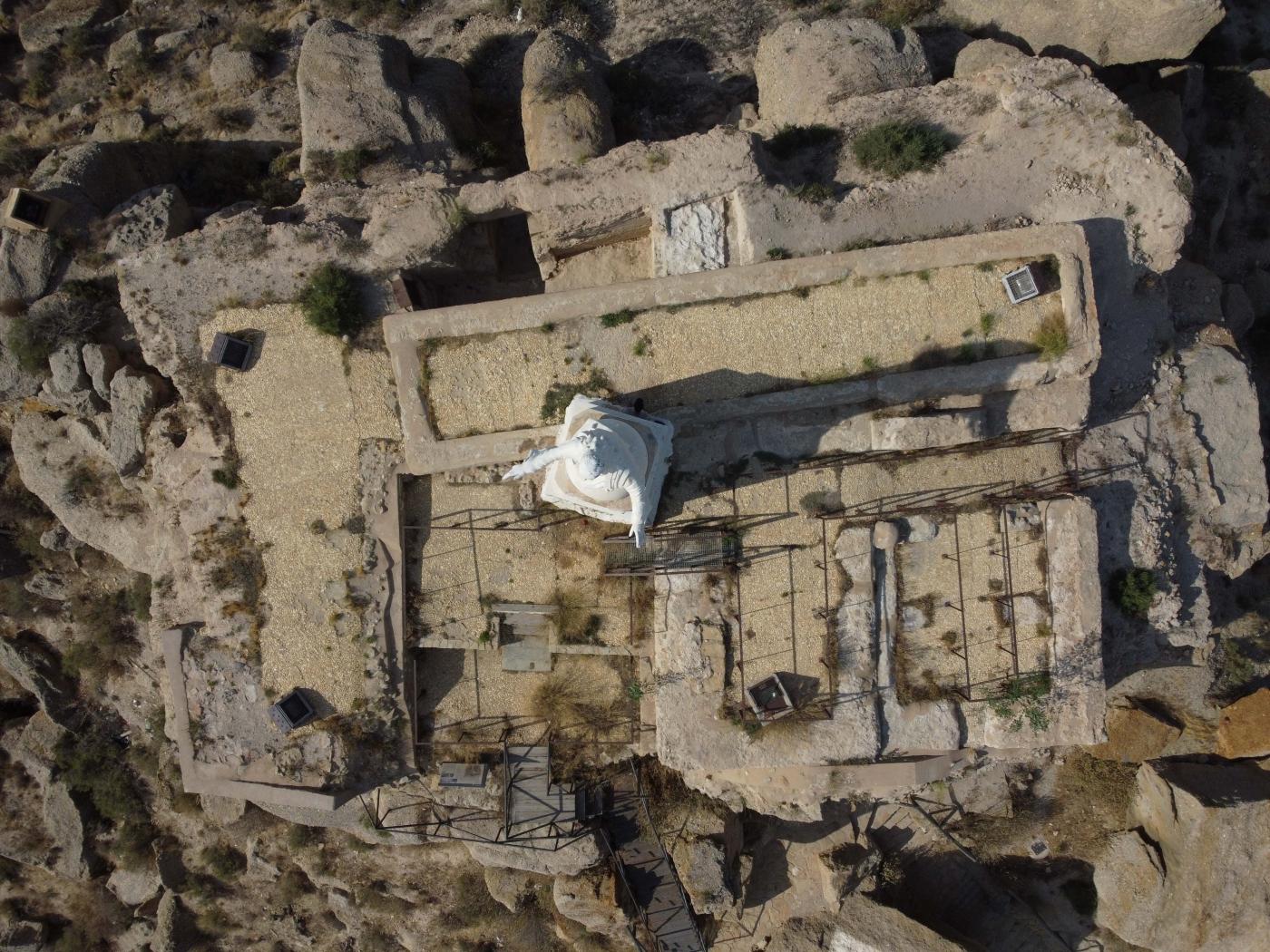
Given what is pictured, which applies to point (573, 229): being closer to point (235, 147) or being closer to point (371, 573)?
point (371, 573)

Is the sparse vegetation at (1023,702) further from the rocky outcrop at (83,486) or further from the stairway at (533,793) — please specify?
the rocky outcrop at (83,486)

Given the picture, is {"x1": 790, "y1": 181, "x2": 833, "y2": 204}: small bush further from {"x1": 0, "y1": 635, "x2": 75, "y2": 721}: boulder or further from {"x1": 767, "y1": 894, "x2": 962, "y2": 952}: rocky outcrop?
{"x1": 0, "y1": 635, "x2": 75, "y2": 721}: boulder

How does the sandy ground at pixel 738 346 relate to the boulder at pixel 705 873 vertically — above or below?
above

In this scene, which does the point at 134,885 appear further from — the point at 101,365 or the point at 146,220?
the point at 146,220

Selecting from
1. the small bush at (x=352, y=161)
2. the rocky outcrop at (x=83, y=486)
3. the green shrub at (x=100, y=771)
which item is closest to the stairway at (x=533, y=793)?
the rocky outcrop at (x=83, y=486)

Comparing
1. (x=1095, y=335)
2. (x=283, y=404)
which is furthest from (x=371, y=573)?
(x=1095, y=335)

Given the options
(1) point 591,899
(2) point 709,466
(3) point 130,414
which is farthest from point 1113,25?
(3) point 130,414

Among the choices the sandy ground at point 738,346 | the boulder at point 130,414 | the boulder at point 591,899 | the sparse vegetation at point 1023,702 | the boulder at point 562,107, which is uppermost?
the boulder at point 562,107
